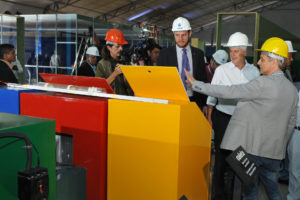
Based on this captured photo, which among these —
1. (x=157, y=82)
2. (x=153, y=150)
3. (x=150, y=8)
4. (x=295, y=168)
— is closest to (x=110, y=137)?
(x=153, y=150)

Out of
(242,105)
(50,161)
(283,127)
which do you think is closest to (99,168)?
(50,161)

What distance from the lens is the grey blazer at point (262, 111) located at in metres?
2.15

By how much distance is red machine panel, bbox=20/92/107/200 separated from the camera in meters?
1.97

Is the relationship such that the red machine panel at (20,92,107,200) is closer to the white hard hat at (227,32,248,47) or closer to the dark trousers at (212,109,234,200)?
the dark trousers at (212,109,234,200)

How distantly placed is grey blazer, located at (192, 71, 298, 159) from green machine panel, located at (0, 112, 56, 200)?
1240mm

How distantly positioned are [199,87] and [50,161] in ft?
4.08

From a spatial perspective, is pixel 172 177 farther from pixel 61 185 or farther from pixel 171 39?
pixel 171 39

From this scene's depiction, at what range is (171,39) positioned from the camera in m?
17.1

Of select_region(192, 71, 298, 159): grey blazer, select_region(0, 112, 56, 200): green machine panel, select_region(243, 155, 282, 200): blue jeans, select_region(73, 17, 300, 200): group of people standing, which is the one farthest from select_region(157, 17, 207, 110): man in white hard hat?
select_region(0, 112, 56, 200): green machine panel

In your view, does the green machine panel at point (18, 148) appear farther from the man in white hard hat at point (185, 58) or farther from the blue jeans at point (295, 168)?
the blue jeans at point (295, 168)

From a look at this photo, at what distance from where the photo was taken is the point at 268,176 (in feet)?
7.79

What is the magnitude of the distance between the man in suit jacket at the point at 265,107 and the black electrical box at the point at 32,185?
54.8 inches

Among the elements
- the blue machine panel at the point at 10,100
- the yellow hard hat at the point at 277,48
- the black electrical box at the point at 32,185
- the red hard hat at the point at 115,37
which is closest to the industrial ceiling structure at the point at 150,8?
the red hard hat at the point at 115,37

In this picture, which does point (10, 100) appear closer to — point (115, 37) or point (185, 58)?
point (115, 37)
